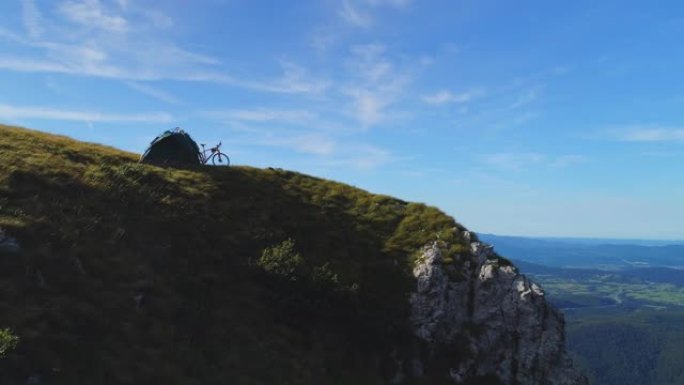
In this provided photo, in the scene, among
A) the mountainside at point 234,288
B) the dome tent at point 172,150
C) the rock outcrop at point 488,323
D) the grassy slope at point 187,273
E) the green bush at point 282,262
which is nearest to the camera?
the grassy slope at point 187,273

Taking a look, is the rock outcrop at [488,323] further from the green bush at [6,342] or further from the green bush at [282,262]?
the green bush at [6,342]

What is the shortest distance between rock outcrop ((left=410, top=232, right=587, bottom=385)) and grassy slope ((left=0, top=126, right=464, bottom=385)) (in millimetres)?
1299

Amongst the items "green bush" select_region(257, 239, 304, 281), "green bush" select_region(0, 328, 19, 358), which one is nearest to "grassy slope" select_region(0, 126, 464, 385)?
"green bush" select_region(0, 328, 19, 358)

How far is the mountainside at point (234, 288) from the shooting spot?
20.3m

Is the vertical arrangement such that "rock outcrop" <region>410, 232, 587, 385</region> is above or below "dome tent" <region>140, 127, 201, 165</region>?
below

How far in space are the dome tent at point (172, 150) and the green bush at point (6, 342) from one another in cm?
2073

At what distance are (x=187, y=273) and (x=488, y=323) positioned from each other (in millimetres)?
14962

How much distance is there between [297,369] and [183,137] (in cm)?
2141

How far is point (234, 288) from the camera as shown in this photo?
26375 millimetres

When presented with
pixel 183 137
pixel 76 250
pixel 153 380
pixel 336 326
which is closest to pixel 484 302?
pixel 336 326

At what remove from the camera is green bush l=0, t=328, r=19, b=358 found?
16.6m

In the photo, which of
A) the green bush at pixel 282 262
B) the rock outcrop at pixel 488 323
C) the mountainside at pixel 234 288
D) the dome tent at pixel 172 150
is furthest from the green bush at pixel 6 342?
the dome tent at pixel 172 150

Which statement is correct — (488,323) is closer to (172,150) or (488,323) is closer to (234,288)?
(234,288)

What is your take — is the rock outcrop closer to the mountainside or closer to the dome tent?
the mountainside
